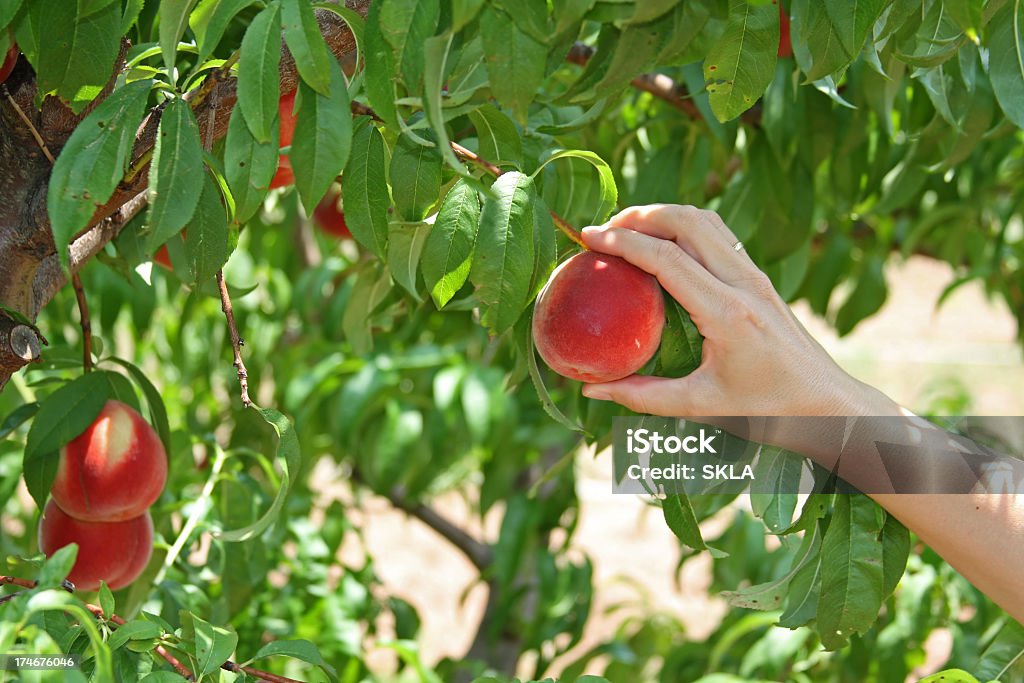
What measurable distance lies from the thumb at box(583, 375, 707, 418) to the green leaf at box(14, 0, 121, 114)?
308 mm

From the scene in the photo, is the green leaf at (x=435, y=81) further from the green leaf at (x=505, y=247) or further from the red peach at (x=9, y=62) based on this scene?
the red peach at (x=9, y=62)

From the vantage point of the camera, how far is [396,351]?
4.64 feet

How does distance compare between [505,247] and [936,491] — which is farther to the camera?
[936,491]

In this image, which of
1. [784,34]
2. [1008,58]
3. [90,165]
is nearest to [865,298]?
[784,34]

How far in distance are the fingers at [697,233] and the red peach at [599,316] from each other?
0.03m

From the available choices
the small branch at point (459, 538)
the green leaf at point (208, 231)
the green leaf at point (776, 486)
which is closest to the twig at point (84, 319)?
the green leaf at point (208, 231)

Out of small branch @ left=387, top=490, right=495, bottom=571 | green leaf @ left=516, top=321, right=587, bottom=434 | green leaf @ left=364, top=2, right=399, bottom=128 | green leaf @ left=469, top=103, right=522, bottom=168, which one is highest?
green leaf @ left=364, top=2, right=399, bottom=128

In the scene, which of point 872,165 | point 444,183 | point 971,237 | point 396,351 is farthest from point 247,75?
point 971,237

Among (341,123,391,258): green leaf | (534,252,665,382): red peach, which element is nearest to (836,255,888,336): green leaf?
(534,252,665,382): red peach

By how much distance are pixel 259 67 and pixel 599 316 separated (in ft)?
0.70

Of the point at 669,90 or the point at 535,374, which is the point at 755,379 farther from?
the point at 669,90

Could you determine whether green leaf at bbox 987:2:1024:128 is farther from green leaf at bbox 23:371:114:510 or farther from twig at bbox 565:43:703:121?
green leaf at bbox 23:371:114:510

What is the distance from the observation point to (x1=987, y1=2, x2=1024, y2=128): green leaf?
0.58 metres

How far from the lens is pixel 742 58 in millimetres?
543
